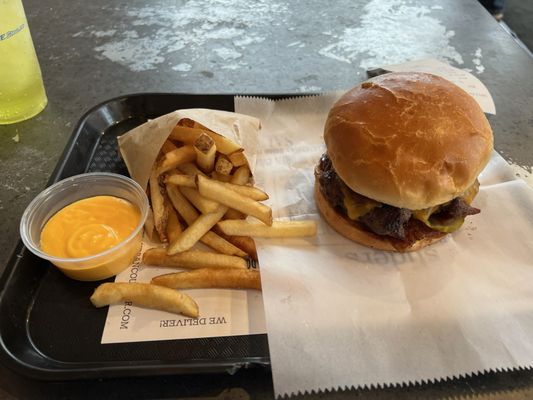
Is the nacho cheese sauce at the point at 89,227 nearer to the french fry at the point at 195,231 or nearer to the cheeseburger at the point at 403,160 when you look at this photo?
the french fry at the point at 195,231

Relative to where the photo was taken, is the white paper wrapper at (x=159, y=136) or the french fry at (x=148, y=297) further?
the white paper wrapper at (x=159, y=136)

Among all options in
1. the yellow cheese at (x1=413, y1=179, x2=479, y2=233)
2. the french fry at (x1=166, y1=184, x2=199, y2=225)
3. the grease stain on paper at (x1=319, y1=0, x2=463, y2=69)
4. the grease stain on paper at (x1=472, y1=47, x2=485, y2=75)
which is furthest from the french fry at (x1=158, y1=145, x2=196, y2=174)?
the grease stain on paper at (x1=472, y1=47, x2=485, y2=75)

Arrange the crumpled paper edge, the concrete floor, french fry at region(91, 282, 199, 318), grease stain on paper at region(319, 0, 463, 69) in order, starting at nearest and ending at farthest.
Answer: the crumpled paper edge → french fry at region(91, 282, 199, 318) → grease stain on paper at region(319, 0, 463, 69) → the concrete floor

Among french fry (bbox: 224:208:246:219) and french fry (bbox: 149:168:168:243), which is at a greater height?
french fry (bbox: 149:168:168:243)

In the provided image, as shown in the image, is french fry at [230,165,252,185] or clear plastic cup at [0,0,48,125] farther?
clear plastic cup at [0,0,48,125]

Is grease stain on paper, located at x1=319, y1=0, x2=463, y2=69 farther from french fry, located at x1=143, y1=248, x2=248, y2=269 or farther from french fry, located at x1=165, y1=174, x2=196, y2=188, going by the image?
french fry, located at x1=143, y1=248, x2=248, y2=269

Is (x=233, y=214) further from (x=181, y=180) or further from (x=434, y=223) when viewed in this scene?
(x=434, y=223)

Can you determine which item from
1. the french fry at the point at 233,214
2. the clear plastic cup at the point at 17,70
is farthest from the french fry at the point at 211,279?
the clear plastic cup at the point at 17,70
